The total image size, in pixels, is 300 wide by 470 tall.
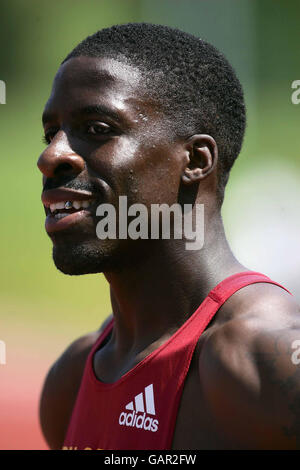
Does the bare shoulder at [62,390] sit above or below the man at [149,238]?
below

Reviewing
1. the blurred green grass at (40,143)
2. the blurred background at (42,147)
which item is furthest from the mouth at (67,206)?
the blurred green grass at (40,143)

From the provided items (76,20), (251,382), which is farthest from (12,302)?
(251,382)

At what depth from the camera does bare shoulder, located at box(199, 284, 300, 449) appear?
1839mm

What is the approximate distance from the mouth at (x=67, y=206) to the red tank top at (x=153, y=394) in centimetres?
52

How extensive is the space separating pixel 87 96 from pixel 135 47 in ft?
0.94

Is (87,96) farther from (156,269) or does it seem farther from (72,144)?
(156,269)

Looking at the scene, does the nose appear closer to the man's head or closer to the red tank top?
the man's head

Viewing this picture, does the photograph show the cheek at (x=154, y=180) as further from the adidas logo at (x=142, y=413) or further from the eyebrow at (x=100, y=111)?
the adidas logo at (x=142, y=413)

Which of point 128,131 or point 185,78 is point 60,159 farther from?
point 185,78

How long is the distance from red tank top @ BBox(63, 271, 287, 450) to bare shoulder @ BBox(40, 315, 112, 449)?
561 mm

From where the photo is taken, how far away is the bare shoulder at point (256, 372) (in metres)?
1.84

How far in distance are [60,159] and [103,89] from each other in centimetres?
28

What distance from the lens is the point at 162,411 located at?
2188 millimetres

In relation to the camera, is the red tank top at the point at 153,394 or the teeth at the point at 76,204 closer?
the red tank top at the point at 153,394
